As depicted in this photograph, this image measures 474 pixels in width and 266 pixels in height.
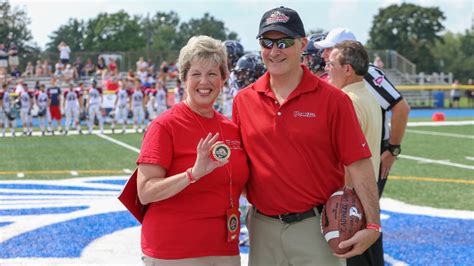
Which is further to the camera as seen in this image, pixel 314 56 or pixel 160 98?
pixel 160 98

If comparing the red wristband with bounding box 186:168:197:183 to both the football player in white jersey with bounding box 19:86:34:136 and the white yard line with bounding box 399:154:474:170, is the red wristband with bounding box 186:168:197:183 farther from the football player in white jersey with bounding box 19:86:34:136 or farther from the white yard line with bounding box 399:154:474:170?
the football player in white jersey with bounding box 19:86:34:136

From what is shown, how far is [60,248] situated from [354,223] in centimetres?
414

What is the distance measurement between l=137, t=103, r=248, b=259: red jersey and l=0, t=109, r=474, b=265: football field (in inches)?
113

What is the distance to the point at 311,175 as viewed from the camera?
3139 mm

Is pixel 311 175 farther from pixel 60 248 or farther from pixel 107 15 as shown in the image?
pixel 107 15

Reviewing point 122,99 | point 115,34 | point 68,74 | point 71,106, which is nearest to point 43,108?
point 71,106

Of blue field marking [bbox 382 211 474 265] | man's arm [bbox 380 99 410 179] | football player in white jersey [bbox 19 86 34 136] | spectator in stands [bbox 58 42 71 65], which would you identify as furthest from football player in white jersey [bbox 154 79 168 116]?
man's arm [bbox 380 99 410 179]

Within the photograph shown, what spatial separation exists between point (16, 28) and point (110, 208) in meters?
56.6

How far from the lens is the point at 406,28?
8669 cm

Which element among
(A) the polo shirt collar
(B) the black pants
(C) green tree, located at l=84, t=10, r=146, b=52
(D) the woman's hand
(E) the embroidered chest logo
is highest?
(C) green tree, located at l=84, t=10, r=146, b=52

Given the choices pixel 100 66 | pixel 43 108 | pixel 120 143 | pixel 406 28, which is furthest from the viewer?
pixel 406 28

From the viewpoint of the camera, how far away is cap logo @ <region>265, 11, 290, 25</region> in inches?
125

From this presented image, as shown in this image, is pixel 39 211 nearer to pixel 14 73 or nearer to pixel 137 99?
pixel 137 99

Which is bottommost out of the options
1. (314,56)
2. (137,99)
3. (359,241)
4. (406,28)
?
(137,99)
